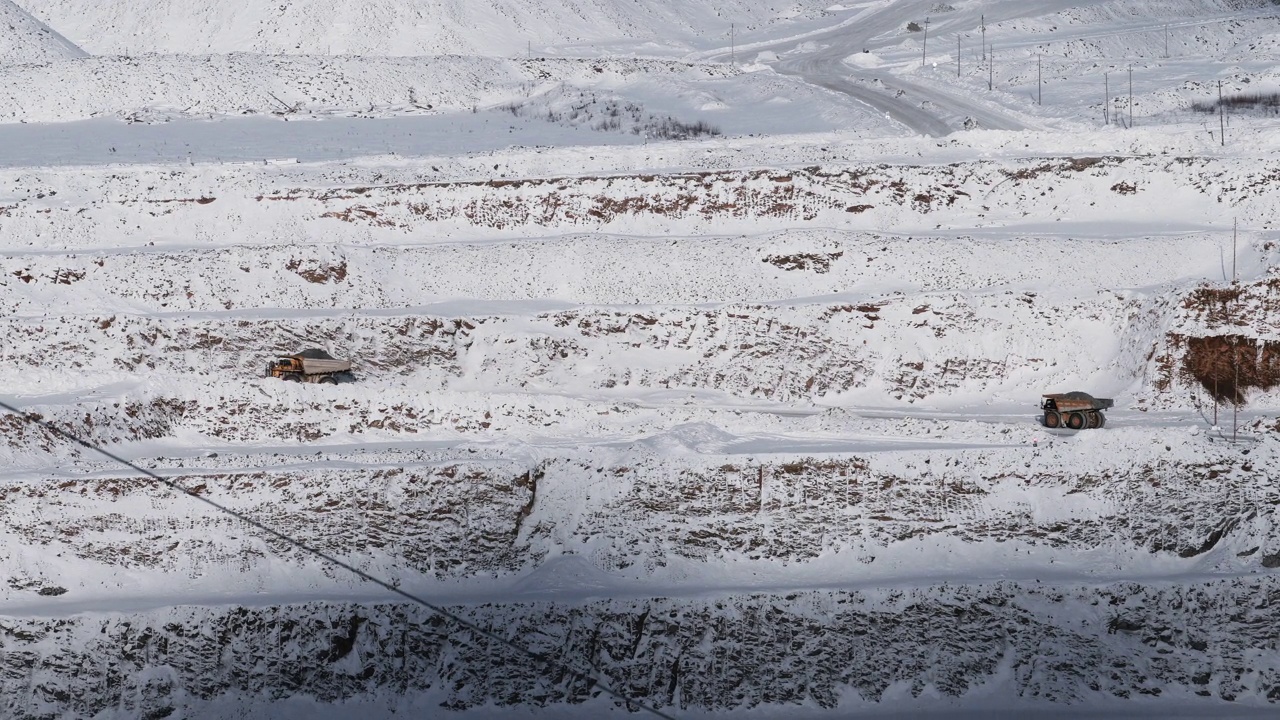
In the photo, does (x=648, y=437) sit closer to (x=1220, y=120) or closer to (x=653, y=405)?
(x=653, y=405)

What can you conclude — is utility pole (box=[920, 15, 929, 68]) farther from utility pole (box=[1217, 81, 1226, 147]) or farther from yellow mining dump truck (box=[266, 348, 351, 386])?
yellow mining dump truck (box=[266, 348, 351, 386])

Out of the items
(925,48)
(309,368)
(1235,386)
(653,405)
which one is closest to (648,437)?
(653,405)

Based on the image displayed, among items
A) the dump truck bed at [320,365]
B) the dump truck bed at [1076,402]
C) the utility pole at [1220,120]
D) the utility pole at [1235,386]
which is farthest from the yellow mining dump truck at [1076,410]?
the dump truck bed at [320,365]

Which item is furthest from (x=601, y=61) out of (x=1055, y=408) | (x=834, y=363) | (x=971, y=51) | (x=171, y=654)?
(x=171, y=654)

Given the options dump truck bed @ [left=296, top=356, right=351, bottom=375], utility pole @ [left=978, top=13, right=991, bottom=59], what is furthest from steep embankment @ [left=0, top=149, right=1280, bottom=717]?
utility pole @ [left=978, top=13, right=991, bottom=59]

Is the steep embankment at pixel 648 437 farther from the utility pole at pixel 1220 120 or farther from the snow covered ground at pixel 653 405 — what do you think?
the utility pole at pixel 1220 120

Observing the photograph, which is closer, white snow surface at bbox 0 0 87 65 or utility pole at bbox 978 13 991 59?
utility pole at bbox 978 13 991 59

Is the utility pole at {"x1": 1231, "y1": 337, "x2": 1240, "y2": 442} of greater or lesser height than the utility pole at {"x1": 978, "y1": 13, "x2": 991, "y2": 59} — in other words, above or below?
below
